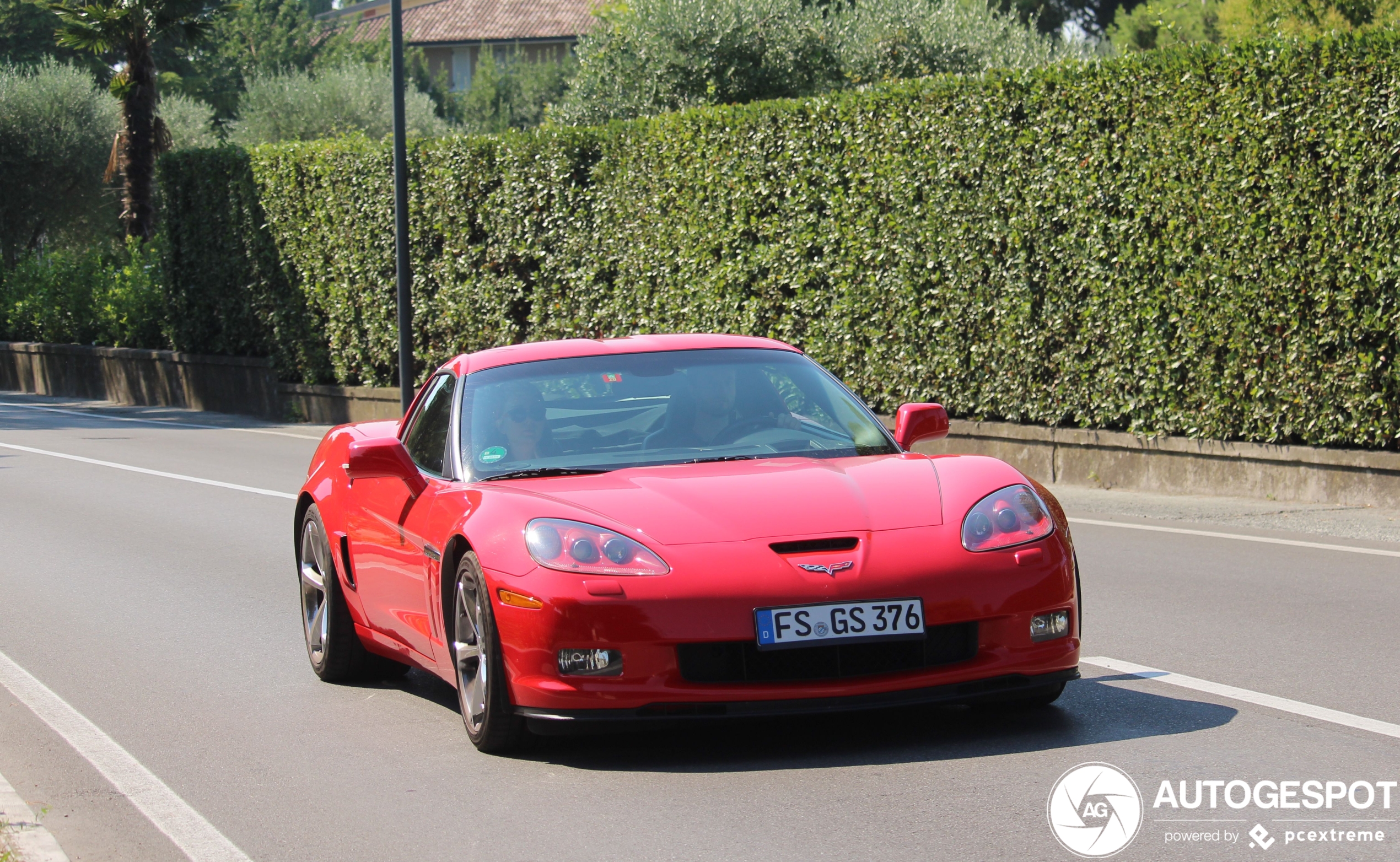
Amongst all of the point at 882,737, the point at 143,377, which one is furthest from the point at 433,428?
the point at 143,377

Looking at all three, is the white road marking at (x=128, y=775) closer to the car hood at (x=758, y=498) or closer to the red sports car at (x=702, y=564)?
the red sports car at (x=702, y=564)

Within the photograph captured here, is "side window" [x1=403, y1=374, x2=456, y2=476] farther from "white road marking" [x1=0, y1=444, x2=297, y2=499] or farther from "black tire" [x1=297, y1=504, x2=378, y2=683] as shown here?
"white road marking" [x1=0, y1=444, x2=297, y2=499]

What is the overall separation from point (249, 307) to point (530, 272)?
8.53 metres

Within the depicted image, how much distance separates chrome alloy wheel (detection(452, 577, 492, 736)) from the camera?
557 cm

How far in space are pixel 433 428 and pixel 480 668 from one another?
1468 millimetres

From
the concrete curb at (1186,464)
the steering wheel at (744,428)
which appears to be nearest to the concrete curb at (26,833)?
the steering wheel at (744,428)

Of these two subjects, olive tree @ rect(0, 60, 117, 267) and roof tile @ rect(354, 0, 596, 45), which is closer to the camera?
olive tree @ rect(0, 60, 117, 267)

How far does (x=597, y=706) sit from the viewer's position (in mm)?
5242

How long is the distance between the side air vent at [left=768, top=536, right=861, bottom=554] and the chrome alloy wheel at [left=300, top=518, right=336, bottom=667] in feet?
8.52

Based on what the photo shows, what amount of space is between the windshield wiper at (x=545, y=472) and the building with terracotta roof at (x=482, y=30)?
298 ft

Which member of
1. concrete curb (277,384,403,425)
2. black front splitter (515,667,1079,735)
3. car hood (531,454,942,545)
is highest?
car hood (531,454,942,545)

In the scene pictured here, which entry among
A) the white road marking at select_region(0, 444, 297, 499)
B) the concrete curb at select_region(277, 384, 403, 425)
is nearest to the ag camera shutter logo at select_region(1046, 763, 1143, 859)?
the white road marking at select_region(0, 444, 297, 499)

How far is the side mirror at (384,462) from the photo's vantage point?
6301mm

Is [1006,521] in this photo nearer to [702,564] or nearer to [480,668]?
[702,564]
